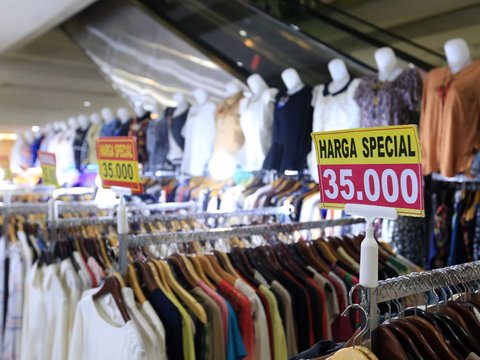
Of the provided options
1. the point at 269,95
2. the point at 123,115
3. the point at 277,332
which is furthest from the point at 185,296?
the point at 123,115

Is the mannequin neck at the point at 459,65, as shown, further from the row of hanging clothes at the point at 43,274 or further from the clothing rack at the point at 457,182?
the row of hanging clothes at the point at 43,274

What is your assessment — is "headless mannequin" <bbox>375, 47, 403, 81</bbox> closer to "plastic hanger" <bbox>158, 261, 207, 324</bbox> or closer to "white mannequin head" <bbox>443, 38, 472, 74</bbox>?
"white mannequin head" <bbox>443, 38, 472, 74</bbox>

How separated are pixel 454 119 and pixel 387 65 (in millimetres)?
589

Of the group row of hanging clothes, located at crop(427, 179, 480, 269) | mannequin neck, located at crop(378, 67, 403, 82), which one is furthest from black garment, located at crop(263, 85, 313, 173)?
row of hanging clothes, located at crop(427, 179, 480, 269)

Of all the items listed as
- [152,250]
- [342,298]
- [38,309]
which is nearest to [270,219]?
[152,250]

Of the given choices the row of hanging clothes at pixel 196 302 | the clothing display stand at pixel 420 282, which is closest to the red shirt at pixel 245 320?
the row of hanging clothes at pixel 196 302

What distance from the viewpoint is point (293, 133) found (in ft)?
11.3

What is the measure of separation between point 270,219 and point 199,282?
145 cm

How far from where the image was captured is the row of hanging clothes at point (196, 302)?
1.50m

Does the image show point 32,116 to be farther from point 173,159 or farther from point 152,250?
point 152,250

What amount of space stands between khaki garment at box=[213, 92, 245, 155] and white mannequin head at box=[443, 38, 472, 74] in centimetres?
173

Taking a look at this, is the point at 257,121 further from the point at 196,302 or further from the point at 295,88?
the point at 196,302

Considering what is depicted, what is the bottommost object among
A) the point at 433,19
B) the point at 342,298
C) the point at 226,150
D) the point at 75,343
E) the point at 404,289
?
the point at 75,343

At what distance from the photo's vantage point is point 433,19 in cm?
577
